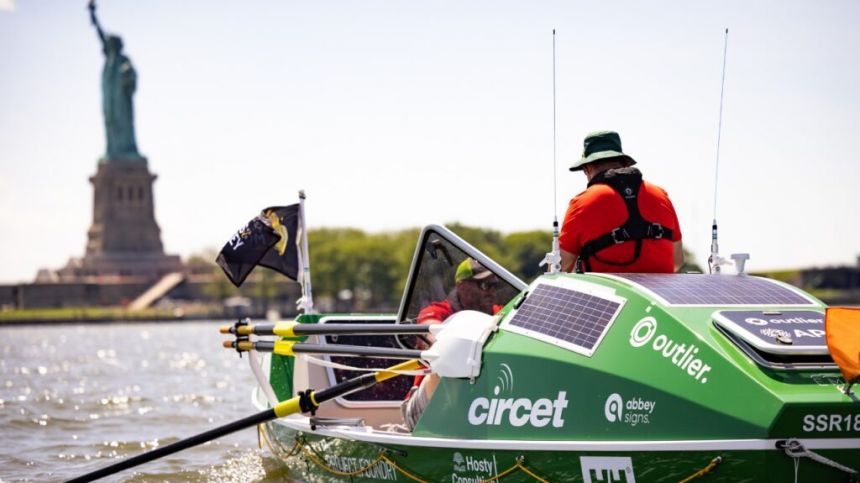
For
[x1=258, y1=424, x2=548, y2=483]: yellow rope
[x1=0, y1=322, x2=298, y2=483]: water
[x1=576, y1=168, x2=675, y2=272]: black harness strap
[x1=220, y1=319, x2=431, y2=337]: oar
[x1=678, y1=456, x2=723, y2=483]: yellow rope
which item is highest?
[x1=576, y1=168, x2=675, y2=272]: black harness strap

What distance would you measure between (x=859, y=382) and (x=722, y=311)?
40.8 inches

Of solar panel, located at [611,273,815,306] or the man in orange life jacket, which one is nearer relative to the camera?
solar panel, located at [611,273,815,306]

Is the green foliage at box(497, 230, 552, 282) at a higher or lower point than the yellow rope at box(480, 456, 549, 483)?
lower

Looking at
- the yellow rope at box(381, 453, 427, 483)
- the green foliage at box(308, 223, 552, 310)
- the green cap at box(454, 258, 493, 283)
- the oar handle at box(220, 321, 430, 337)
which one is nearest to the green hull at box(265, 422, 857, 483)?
the yellow rope at box(381, 453, 427, 483)

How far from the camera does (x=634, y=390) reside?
8.55m

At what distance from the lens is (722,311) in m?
8.84

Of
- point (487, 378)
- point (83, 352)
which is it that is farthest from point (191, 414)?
point (83, 352)

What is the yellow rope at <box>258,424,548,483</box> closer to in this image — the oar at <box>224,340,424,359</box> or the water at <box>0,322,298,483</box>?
the oar at <box>224,340,424,359</box>

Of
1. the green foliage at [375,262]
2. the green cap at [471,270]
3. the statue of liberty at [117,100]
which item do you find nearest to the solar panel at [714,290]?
the green cap at [471,270]

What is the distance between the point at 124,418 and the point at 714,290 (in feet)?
53.6

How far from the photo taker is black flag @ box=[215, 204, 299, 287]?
14.3m

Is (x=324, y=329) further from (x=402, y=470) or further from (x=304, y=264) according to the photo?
(x=304, y=264)

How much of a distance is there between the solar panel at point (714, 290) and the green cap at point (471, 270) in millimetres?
2175

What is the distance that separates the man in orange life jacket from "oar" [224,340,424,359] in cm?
142
